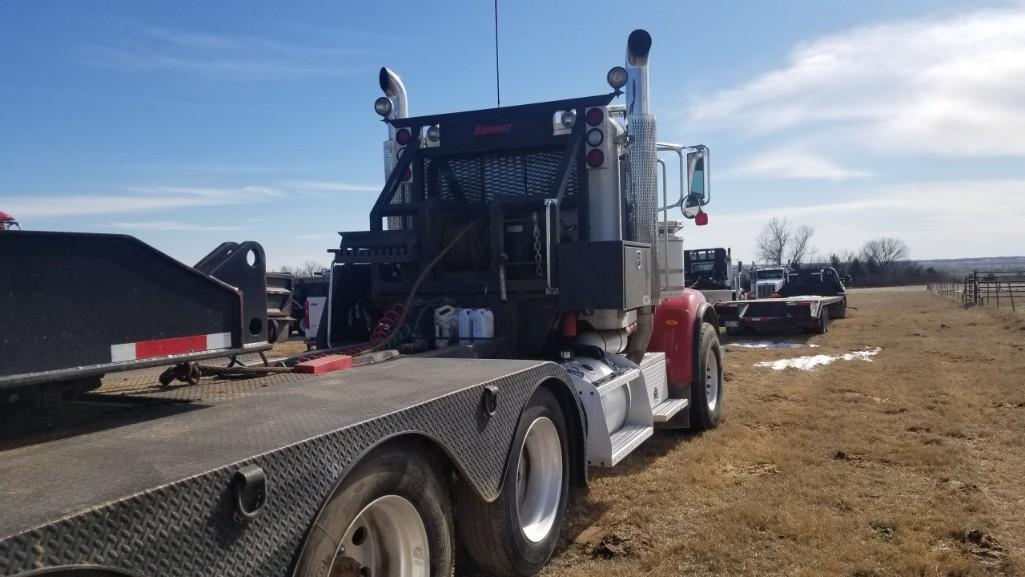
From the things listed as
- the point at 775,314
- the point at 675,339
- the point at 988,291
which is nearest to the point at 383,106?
the point at 675,339

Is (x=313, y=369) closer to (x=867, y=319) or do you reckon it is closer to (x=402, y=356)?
(x=402, y=356)

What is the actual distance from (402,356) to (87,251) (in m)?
2.54

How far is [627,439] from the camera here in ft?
17.4

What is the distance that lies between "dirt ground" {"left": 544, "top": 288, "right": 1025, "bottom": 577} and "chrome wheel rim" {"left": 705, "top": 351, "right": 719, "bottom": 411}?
29 cm

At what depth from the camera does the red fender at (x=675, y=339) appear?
696cm

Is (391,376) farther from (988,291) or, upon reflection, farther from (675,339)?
(988,291)

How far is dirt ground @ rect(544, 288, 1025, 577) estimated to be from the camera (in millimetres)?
4203

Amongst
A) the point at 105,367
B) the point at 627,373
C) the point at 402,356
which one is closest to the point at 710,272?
the point at 627,373

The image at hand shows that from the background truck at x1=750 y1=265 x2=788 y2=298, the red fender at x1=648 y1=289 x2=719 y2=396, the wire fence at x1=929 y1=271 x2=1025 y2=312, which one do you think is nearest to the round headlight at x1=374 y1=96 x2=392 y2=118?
the red fender at x1=648 y1=289 x2=719 y2=396

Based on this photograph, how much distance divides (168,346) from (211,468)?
746mm

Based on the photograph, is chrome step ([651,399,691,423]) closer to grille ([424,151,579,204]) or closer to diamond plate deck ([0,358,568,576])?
grille ([424,151,579,204])

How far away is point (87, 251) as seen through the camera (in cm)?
231

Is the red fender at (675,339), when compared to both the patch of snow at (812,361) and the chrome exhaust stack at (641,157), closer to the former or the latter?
the chrome exhaust stack at (641,157)

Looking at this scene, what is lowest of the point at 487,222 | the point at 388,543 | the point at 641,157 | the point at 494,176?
the point at 388,543
